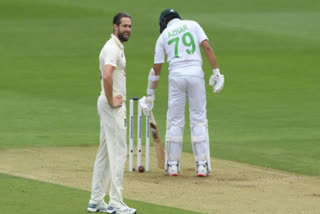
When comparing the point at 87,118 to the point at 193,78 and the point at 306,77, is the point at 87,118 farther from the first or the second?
the point at 306,77

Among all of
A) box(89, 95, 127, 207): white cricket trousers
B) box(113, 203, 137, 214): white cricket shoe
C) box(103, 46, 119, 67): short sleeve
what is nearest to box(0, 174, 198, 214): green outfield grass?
box(113, 203, 137, 214): white cricket shoe

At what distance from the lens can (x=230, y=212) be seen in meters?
10.1

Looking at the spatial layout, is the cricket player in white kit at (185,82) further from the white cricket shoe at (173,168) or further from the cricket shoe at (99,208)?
the cricket shoe at (99,208)

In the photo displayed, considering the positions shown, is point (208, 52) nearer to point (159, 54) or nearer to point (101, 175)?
point (159, 54)

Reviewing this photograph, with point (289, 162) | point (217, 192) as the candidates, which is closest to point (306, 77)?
point (289, 162)

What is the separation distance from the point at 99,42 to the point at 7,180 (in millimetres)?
25733

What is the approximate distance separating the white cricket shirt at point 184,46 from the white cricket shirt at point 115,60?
9.76 feet

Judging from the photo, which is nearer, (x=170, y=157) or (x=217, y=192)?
(x=217, y=192)

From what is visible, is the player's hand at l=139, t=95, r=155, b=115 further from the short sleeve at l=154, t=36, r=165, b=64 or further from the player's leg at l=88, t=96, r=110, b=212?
the player's leg at l=88, t=96, r=110, b=212

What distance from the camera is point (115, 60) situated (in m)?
9.80

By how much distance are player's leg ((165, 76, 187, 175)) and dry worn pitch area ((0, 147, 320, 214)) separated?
0.21m

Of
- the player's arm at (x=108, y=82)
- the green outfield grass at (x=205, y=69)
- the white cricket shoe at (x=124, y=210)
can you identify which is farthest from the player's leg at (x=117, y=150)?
the green outfield grass at (x=205, y=69)

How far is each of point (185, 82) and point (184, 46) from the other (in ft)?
1.68

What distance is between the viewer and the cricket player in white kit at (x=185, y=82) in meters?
12.9
